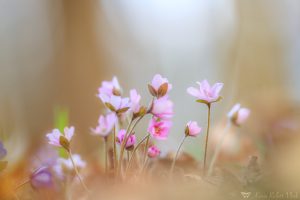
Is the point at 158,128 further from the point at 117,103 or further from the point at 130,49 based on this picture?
the point at 130,49

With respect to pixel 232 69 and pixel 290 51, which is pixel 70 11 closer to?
pixel 232 69

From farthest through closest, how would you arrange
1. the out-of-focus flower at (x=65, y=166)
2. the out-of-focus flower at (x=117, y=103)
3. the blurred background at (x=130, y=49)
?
the blurred background at (x=130, y=49) → the out-of-focus flower at (x=65, y=166) → the out-of-focus flower at (x=117, y=103)

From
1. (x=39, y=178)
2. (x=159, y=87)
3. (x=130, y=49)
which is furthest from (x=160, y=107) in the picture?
(x=130, y=49)

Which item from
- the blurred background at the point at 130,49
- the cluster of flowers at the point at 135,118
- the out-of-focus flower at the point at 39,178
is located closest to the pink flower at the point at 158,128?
the cluster of flowers at the point at 135,118

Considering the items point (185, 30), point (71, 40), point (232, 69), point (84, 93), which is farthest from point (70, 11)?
point (232, 69)

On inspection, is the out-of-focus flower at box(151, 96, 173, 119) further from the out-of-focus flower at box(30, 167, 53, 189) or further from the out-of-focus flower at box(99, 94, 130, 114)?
the out-of-focus flower at box(30, 167, 53, 189)

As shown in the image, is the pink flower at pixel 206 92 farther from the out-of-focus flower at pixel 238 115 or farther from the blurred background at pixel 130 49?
the blurred background at pixel 130 49
